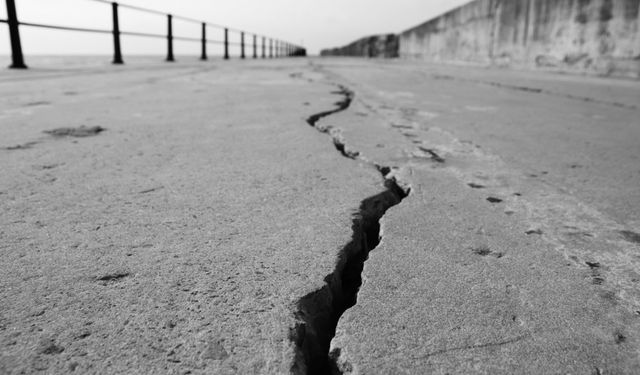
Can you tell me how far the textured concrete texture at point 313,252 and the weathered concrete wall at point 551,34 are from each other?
3.97 meters

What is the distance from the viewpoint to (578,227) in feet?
3.16

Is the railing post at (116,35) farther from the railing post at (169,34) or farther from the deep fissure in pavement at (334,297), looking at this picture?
the deep fissure in pavement at (334,297)

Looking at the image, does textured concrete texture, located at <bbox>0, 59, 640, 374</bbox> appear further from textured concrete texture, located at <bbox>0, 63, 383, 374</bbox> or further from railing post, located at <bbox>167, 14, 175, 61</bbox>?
railing post, located at <bbox>167, 14, 175, 61</bbox>

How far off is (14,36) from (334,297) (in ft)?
19.5

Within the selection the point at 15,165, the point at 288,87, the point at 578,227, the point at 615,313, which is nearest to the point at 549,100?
the point at 288,87

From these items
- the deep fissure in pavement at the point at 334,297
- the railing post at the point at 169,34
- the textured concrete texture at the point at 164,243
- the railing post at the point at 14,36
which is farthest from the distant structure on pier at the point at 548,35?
the railing post at the point at 14,36

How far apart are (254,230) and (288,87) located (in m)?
2.85

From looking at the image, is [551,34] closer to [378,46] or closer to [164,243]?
[164,243]

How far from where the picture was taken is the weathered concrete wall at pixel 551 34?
4977mm

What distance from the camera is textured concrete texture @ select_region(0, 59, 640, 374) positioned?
568 millimetres

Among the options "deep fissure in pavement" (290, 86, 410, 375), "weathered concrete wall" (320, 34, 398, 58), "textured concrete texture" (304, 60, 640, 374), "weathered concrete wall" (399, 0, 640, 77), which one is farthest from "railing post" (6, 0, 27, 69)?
"weathered concrete wall" (320, 34, 398, 58)

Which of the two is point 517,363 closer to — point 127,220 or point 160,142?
point 127,220

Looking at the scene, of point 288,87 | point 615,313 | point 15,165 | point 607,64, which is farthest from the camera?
point 607,64

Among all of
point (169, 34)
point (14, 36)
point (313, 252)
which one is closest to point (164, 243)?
point (313, 252)
